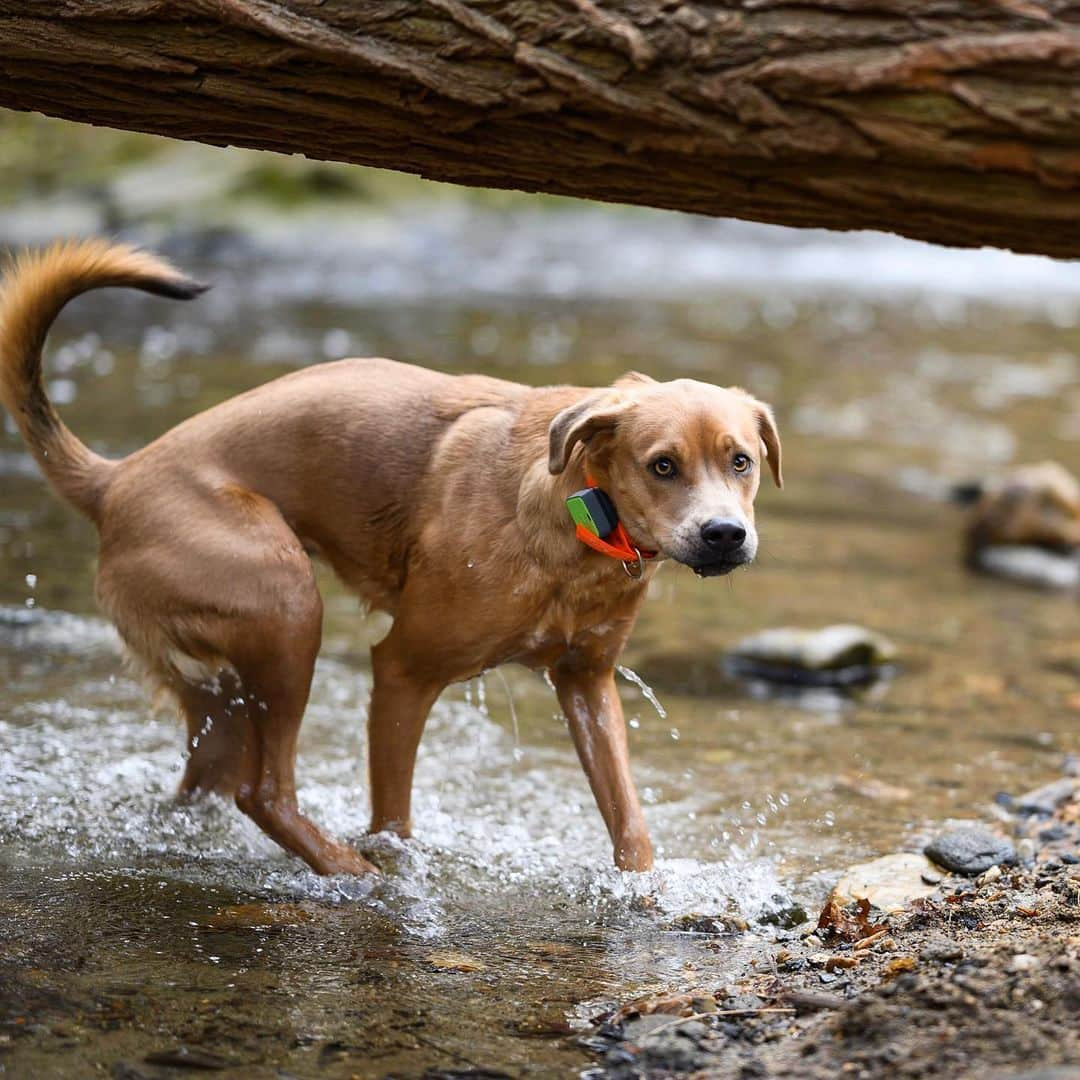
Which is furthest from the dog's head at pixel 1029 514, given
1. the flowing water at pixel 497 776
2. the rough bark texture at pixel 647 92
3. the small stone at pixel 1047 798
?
the rough bark texture at pixel 647 92

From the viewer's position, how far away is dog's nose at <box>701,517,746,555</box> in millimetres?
4094

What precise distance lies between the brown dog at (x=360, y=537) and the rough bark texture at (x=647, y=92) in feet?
2.91

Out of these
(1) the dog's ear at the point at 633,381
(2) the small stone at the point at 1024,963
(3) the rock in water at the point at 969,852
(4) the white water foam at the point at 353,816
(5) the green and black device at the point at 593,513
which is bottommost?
(4) the white water foam at the point at 353,816

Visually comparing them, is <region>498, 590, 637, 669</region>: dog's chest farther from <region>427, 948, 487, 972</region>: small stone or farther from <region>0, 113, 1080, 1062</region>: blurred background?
<region>427, 948, 487, 972</region>: small stone

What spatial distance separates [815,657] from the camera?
22.8 feet

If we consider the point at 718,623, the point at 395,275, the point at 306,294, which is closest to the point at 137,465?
the point at 718,623

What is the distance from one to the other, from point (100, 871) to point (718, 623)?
13.0 feet

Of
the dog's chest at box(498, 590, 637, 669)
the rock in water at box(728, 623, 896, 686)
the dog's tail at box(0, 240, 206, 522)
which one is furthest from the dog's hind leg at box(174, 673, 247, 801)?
the rock in water at box(728, 623, 896, 686)

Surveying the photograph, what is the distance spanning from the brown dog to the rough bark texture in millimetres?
886

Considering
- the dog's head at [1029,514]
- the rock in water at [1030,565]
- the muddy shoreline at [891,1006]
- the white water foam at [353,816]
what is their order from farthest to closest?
1. the dog's head at [1029,514]
2. the rock in water at [1030,565]
3. the white water foam at [353,816]
4. the muddy shoreline at [891,1006]

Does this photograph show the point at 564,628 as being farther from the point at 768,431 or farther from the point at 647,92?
the point at 647,92

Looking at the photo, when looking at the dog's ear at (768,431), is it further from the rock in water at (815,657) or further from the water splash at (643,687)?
the rock in water at (815,657)

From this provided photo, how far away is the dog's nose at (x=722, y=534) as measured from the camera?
13.4 ft

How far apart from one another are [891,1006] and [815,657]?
12.5 ft
